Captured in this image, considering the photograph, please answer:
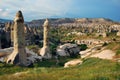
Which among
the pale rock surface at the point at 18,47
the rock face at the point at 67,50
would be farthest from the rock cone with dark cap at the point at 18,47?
the rock face at the point at 67,50

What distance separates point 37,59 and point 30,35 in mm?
35106

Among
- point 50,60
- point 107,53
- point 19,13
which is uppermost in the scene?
point 19,13

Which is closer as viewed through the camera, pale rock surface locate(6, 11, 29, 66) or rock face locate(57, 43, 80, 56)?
pale rock surface locate(6, 11, 29, 66)

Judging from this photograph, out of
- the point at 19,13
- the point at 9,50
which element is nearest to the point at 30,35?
the point at 9,50

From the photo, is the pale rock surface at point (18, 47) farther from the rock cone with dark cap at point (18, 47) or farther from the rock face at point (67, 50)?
the rock face at point (67, 50)

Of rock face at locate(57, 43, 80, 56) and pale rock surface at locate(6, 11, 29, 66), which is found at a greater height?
pale rock surface at locate(6, 11, 29, 66)

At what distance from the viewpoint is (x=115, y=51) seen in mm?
36625

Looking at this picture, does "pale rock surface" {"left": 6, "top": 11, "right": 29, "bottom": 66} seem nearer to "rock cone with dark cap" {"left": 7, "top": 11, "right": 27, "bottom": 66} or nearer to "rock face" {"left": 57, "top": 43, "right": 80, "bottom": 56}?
"rock cone with dark cap" {"left": 7, "top": 11, "right": 27, "bottom": 66}

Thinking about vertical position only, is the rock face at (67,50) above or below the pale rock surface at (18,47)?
below

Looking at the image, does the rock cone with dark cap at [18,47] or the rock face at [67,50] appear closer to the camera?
the rock cone with dark cap at [18,47]

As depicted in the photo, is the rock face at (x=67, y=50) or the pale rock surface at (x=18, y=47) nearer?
the pale rock surface at (x=18, y=47)

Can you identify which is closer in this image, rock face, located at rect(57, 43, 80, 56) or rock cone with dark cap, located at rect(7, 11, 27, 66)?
rock cone with dark cap, located at rect(7, 11, 27, 66)

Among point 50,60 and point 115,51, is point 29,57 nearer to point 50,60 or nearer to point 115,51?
point 50,60

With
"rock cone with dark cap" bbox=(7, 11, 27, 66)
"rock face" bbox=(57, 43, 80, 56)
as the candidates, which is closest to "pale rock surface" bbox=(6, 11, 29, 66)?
"rock cone with dark cap" bbox=(7, 11, 27, 66)
